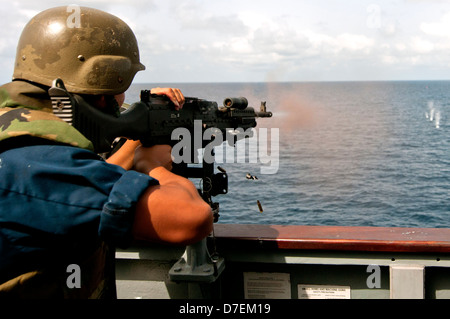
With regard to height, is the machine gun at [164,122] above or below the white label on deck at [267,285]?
above

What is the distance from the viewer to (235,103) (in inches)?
199

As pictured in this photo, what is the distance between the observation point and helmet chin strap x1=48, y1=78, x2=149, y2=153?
2.25 m

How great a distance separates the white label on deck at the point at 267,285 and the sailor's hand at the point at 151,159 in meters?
1.63

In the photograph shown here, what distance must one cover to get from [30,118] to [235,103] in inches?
125

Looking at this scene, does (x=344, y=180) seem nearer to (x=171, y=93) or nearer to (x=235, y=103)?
(x=235, y=103)

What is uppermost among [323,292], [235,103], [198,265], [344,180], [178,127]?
[235,103]

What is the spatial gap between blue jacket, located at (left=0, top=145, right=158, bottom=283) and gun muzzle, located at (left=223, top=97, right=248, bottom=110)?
124 inches

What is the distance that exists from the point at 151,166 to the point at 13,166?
2.76 feet

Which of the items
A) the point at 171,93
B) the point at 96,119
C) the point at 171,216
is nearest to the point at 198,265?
the point at 171,93

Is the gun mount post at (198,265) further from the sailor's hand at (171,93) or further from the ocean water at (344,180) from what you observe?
the ocean water at (344,180)

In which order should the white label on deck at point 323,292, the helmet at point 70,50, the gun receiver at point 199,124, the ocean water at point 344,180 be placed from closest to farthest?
the helmet at point 70,50 < the gun receiver at point 199,124 < the white label on deck at point 323,292 < the ocean water at point 344,180

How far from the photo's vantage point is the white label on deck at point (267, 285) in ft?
12.8

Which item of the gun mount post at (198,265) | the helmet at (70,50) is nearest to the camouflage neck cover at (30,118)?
the helmet at (70,50)

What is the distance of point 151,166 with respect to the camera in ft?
8.48
